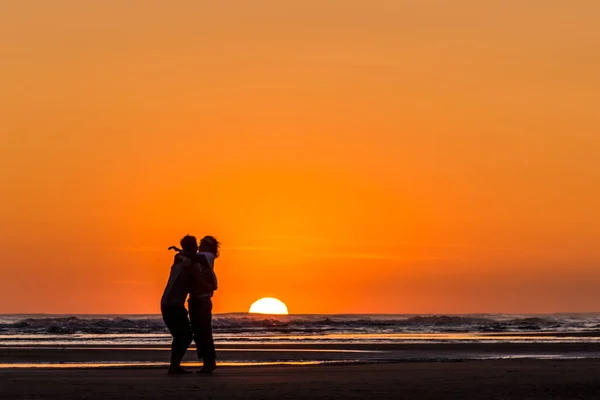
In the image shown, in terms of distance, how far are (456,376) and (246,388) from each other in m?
3.34

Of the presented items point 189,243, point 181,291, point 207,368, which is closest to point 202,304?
point 181,291

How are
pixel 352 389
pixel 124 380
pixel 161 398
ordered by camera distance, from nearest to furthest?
1. pixel 161 398
2. pixel 352 389
3. pixel 124 380

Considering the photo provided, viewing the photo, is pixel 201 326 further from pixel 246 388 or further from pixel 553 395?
pixel 553 395

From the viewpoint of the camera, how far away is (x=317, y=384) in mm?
11922

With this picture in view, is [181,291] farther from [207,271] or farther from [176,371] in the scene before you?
[176,371]

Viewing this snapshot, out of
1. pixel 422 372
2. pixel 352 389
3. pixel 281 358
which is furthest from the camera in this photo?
pixel 281 358

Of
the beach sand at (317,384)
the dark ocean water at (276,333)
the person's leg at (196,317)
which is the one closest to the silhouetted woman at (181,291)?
the person's leg at (196,317)

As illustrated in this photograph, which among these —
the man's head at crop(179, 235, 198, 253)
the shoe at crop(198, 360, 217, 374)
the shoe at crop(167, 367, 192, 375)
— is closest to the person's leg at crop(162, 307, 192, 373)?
the shoe at crop(198, 360, 217, 374)

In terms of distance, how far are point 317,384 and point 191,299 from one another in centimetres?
441

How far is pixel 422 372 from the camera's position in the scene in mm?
14406

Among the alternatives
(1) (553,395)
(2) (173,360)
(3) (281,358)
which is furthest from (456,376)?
(3) (281,358)

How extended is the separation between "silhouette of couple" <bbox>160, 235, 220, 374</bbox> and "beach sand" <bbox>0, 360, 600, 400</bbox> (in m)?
0.58

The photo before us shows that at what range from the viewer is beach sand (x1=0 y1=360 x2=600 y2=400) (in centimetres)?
1082

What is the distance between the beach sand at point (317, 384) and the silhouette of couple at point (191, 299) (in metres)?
→ 0.58
